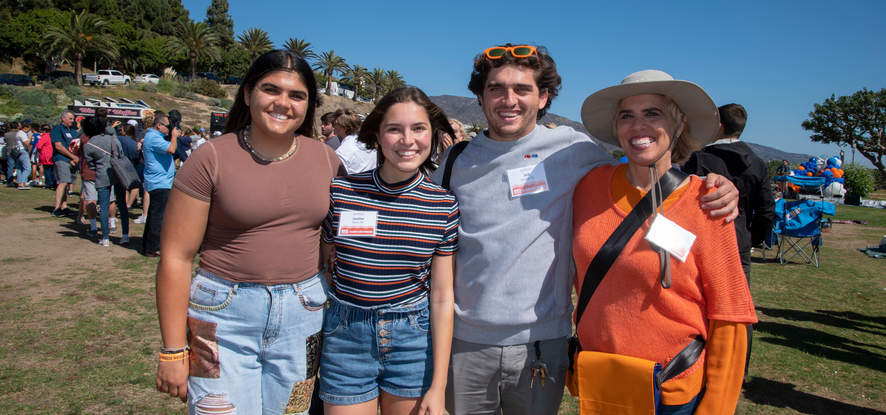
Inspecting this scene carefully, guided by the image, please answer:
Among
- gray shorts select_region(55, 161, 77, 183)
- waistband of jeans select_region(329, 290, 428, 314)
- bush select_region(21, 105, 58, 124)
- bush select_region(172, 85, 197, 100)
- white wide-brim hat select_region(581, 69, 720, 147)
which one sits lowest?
gray shorts select_region(55, 161, 77, 183)

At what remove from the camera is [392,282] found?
6.39 feet

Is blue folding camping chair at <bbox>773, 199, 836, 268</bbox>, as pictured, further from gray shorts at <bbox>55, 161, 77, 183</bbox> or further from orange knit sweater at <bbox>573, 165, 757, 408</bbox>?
gray shorts at <bbox>55, 161, 77, 183</bbox>

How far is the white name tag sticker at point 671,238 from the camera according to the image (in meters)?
1.65

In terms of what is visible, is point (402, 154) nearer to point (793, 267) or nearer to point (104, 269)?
point (104, 269)

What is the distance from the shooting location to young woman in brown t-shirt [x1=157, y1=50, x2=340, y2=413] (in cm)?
180

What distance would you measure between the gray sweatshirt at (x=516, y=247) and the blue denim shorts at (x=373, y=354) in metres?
0.26

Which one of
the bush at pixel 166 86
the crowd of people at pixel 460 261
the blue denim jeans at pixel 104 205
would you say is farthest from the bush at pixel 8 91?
the crowd of people at pixel 460 261

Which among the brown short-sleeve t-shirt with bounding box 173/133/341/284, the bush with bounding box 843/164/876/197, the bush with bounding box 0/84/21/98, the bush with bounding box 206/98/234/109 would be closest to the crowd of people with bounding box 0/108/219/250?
the brown short-sleeve t-shirt with bounding box 173/133/341/284

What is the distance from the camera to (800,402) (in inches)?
158

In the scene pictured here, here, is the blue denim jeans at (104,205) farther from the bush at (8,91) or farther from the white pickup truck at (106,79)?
the white pickup truck at (106,79)

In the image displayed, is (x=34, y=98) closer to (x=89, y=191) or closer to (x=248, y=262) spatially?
(x=89, y=191)

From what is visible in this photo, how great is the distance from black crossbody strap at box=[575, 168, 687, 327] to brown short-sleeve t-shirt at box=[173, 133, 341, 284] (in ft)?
3.74

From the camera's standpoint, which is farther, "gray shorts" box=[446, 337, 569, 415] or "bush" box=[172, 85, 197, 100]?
"bush" box=[172, 85, 197, 100]

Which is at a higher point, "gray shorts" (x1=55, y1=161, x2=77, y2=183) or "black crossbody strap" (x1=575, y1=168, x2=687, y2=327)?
"black crossbody strap" (x1=575, y1=168, x2=687, y2=327)
